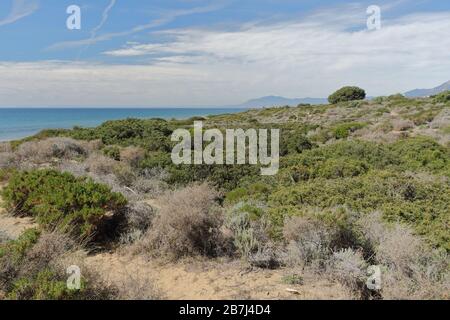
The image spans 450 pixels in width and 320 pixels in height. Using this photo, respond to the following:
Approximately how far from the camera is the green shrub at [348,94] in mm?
58688

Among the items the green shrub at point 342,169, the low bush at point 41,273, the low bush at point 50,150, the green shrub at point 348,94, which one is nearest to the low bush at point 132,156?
the low bush at point 50,150

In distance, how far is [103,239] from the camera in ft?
21.4

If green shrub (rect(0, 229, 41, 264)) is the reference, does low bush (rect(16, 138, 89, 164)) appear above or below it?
above

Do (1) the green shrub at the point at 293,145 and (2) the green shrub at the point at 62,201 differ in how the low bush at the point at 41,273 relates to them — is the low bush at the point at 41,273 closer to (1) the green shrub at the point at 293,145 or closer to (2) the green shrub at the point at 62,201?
(2) the green shrub at the point at 62,201

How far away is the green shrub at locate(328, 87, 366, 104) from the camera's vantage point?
58.7 m

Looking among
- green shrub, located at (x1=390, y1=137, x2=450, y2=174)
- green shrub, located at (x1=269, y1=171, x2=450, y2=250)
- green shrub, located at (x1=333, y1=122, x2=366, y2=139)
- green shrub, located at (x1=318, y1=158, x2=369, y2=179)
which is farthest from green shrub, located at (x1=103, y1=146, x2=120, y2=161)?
green shrub, located at (x1=333, y1=122, x2=366, y2=139)

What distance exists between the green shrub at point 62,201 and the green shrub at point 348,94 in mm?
56828

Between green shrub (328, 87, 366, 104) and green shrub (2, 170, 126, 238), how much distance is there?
56828 mm

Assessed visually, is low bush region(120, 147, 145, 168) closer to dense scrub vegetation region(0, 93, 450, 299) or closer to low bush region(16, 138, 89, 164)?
dense scrub vegetation region(0, 93, 450, 299)

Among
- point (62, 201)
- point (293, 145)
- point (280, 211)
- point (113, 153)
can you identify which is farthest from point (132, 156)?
point (280, 211)

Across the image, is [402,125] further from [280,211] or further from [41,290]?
[41,290]
